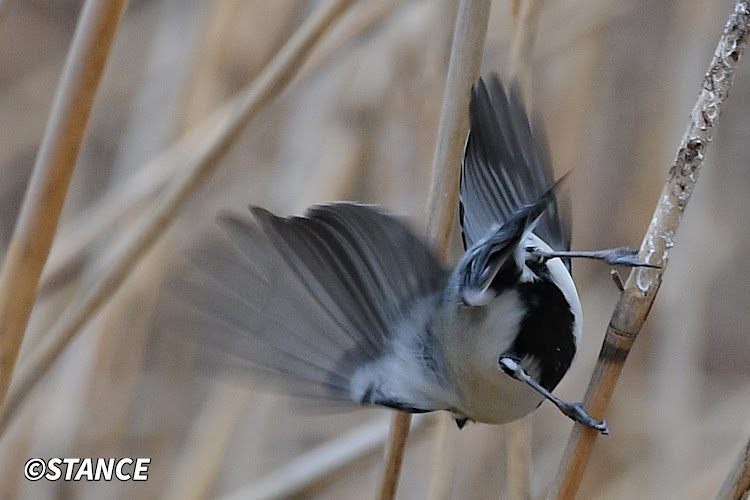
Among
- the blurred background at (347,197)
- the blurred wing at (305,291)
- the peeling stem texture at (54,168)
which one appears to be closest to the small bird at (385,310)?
the blurred wing at (305,291)

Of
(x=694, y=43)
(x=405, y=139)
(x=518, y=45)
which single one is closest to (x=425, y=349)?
(x=518, y=45)

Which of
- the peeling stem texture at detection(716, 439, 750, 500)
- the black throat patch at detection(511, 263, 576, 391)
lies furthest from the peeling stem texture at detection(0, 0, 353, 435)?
the peeling stem texture at detection(716, 439, 750, 500)

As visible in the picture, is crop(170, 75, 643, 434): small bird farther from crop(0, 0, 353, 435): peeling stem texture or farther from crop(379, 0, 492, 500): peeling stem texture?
crop(0, 0, 353, 435): peeling stem texture

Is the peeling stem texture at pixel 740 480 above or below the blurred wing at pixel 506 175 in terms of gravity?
below

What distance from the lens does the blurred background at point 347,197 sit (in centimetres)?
105

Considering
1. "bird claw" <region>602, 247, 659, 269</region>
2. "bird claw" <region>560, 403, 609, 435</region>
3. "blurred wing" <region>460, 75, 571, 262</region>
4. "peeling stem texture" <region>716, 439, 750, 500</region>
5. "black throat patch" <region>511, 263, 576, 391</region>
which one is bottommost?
"peeling stem texture" <region>716, 439, 750, 500</region>

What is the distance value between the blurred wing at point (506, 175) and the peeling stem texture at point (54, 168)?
9.8 inches

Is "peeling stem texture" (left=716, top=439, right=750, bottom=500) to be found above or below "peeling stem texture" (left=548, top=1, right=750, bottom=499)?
below

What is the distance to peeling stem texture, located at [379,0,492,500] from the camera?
1.90ft

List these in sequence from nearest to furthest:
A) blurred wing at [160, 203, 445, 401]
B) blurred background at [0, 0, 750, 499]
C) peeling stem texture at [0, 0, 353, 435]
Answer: blurred wing at [160, 203, 445, 401] → peeling stem texture at [0, 0, 353, 435] → blurred background at [0, 0, 750, 499]

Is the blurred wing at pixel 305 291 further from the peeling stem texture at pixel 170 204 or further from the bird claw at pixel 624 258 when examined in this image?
the peeling stem texture at pixel 170 204

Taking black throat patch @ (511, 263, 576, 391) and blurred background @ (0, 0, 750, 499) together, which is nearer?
black throat patch @ (511, 263, 576, 391)

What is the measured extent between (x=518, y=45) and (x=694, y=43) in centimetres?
53

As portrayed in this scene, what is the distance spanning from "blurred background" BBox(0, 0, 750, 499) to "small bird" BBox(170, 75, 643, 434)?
1.20 ft
